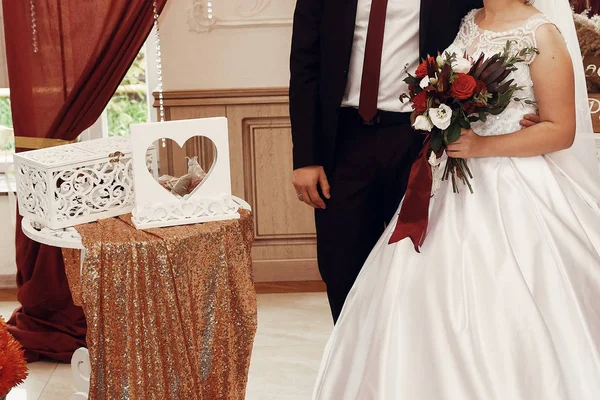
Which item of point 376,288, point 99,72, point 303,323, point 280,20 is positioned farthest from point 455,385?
point 280,20

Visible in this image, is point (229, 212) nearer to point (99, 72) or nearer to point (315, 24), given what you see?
point (315, 24)

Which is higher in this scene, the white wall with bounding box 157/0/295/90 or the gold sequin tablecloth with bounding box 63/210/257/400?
the white wall with bounding box 157/0/295/90

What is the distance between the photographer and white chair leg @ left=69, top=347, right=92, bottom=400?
287 cm

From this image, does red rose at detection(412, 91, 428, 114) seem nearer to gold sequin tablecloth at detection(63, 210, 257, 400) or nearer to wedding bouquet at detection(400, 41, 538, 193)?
wedding bouquet at detection(400, 41, 538, 193)

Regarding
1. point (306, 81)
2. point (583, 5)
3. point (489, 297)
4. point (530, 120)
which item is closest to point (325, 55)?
point (306, 81)

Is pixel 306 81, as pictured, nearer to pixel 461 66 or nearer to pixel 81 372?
pixel 461 66

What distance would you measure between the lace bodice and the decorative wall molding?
6.28 feet

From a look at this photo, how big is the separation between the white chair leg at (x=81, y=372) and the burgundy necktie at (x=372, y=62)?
135 centimetres

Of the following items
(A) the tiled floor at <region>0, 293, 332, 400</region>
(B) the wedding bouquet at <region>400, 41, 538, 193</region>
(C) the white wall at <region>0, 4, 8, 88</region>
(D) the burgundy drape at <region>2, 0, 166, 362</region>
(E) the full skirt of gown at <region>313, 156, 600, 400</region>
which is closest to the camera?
(E) the full skirt of gown at <region>313, 156, 600, 400</region>

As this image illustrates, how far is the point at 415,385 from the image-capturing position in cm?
187

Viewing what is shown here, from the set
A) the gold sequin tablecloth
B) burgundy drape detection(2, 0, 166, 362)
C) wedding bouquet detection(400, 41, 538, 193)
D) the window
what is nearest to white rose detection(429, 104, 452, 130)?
wedding bouquet detection(400, 41, 538, 193)

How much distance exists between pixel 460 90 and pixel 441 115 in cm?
8

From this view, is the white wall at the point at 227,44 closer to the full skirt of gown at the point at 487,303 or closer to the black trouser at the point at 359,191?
the black trouser at the point at 359,191

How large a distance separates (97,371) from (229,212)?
63cm
